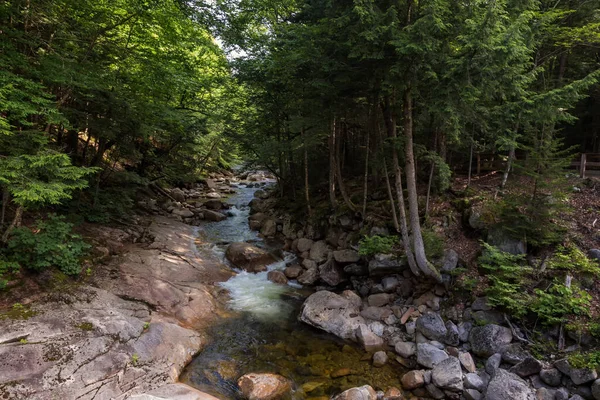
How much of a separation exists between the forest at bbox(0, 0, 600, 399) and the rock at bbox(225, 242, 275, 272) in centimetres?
195

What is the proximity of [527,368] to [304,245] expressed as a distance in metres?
8.31

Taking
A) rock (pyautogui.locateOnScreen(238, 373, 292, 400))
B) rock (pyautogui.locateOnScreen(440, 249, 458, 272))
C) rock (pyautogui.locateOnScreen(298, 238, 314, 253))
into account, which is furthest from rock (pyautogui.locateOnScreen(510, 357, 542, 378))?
rock (pyautogui.locateOnScreen(298, 238, 314, 253))

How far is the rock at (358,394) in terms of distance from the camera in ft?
18.8

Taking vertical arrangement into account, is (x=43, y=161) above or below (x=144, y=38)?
below

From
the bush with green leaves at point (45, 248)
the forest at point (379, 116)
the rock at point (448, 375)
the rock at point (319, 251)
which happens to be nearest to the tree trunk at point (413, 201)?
the forest at point (379, 116)

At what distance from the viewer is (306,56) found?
8680 millimetres

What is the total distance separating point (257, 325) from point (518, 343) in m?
6.12

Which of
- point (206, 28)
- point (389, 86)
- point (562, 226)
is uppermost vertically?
point (206, 28)

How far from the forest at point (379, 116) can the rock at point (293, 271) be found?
2.36 metres

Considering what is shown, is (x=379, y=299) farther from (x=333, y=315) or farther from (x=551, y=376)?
(x=551, y=376)

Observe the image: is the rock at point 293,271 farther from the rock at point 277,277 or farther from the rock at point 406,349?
the rock at point 406,349

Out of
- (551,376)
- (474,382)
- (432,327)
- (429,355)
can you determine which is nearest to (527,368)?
(551,376)

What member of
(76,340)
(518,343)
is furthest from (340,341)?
(76,340)

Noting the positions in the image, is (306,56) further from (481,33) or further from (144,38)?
(144,38)
